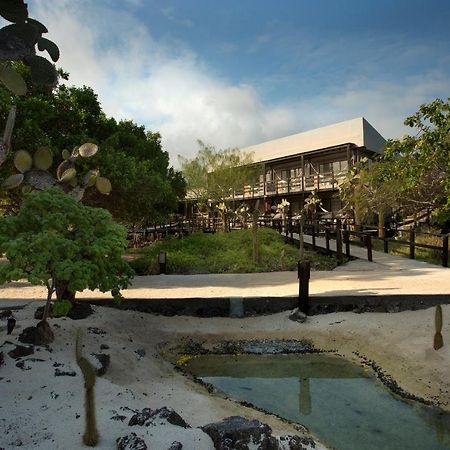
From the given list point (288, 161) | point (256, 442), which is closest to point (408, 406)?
point (256, 442)

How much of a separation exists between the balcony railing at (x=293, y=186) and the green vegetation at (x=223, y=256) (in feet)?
33.6

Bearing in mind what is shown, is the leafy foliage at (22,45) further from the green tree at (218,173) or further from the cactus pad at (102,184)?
the green tree at (218,173)

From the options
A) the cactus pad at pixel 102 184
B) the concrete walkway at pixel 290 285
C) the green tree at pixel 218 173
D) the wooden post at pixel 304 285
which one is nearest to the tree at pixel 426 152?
the concrete walkway at pixel 290 285

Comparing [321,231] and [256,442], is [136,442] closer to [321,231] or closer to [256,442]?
[256,442]

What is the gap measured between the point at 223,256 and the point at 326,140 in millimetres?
16684

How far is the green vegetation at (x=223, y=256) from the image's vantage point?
46.2 ft

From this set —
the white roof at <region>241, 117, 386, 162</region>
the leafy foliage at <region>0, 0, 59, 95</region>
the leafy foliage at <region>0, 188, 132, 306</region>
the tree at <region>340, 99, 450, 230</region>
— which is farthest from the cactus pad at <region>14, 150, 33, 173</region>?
the white roof at <region>241, 117, 386, 162</region>

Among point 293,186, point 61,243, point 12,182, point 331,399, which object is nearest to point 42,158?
point 12,182

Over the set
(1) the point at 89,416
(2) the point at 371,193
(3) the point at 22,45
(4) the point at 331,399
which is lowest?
(4) the point at 331,399

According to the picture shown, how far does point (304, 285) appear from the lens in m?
8.23

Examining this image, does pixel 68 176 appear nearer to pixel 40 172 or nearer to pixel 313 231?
pixel 40 172

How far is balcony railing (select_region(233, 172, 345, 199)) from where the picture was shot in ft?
89.6

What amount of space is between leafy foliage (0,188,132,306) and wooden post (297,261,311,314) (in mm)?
3742

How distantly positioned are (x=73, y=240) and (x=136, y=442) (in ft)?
9.50
